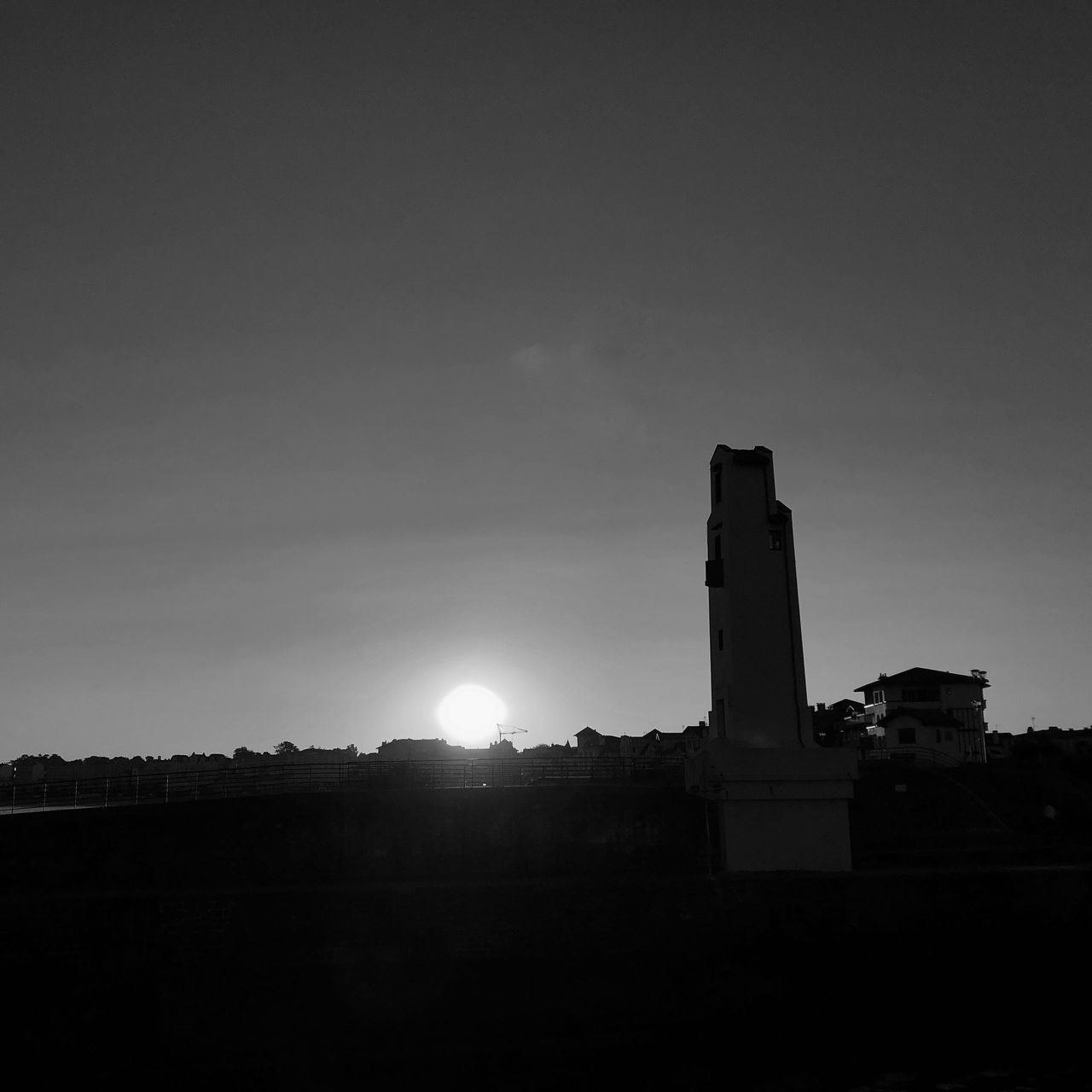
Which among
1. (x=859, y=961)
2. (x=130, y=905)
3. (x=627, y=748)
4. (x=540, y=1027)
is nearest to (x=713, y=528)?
(x=859, y=961)

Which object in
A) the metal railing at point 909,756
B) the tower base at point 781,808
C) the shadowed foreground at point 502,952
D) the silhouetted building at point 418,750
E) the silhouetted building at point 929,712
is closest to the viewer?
the shadowed foreground at point 502,952

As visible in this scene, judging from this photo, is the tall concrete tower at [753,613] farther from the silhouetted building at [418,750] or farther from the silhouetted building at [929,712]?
the silhouetted building at [418,750]

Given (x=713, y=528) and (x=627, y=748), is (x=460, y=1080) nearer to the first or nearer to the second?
(x=713, y=528)

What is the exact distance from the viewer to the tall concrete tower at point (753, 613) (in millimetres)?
30188

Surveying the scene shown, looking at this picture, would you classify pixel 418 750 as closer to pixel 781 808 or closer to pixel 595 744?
pixel 595 744

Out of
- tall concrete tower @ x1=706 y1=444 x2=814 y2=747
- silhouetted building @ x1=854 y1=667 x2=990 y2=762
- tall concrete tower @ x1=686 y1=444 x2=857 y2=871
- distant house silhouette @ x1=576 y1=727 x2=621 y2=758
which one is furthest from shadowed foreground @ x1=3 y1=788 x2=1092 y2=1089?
distant house silhouette @ x1=576 y1=727 x2=621 y2=758

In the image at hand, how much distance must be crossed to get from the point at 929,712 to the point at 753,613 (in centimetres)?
3607

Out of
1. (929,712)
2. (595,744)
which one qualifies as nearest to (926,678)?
(929,712)

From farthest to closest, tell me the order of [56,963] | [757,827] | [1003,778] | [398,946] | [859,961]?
[1003,778] < [757,827] < [859,961] < [398,946] < [56,963]

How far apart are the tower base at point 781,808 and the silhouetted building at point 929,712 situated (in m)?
32.1

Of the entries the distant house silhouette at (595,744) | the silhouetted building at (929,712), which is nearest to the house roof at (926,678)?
the silhouetted building at (929,712)

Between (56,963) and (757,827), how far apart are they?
64.1ft

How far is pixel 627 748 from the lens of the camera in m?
79.6

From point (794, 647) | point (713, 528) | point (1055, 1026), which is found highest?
point (713, 528)
